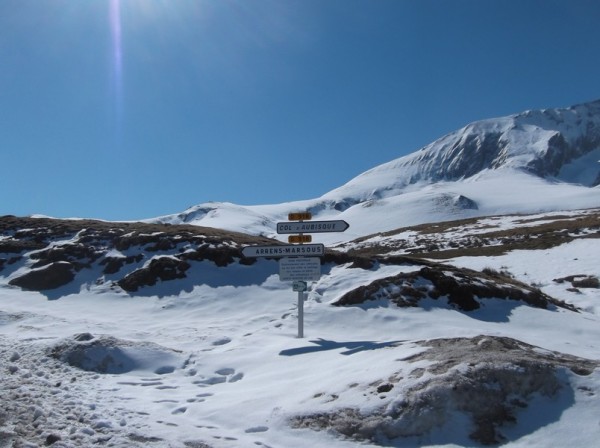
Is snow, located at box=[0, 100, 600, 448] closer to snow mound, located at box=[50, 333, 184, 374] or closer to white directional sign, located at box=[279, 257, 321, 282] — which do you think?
snow mound, located at box=[50, 333, 184, 374]

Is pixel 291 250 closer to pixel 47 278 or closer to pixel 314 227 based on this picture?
pixel 314 227

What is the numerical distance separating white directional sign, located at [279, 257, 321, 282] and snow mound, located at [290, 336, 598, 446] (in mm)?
7609

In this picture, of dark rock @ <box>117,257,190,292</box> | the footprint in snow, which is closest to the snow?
the footprint in snow

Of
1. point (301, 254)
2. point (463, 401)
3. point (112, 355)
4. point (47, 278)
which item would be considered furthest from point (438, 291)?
point (47, 278)

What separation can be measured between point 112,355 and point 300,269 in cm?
611

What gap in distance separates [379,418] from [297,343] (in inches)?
254

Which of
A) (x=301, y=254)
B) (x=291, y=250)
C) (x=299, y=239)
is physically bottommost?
(x=301, y=254)

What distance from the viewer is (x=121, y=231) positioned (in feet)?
107

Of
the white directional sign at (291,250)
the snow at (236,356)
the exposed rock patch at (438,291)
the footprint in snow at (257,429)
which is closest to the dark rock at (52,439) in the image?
the snow at (236,356)

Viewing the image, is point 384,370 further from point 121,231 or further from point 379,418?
point 121,231

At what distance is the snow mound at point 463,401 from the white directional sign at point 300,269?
7609 millimetres

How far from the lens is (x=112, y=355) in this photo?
40.1 feet

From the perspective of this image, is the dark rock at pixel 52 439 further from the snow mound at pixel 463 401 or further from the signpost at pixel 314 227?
the signpost at pixel 314 227

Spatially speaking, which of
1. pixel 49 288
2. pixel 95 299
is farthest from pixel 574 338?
pixel 49 288
